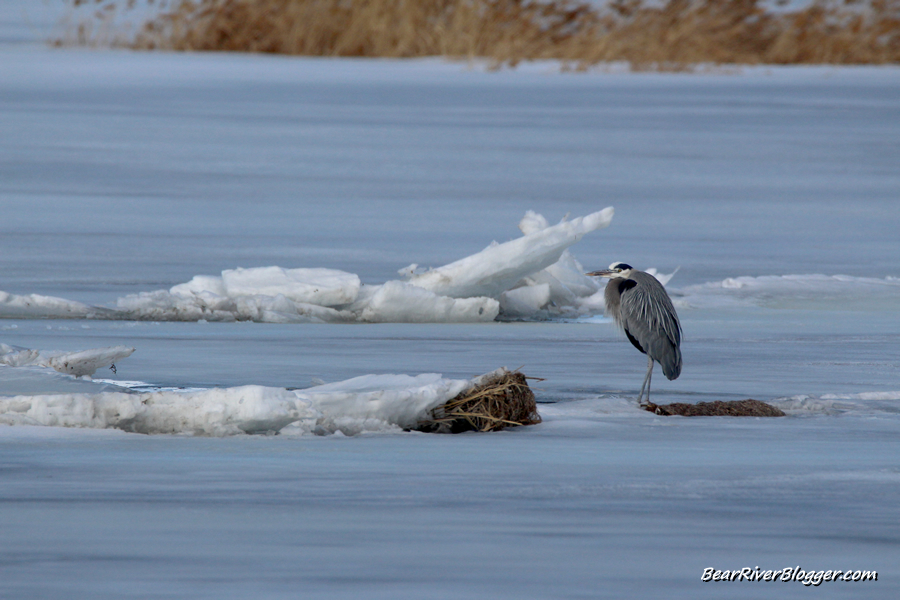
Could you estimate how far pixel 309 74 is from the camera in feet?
72.0

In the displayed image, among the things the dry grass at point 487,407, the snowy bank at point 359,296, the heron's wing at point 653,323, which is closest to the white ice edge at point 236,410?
the dry grass at point 487,407

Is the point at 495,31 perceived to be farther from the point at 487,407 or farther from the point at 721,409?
the point at 487,407

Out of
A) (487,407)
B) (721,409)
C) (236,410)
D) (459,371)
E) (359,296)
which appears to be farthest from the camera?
(359,296)

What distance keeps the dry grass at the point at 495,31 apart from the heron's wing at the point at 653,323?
1831 cm

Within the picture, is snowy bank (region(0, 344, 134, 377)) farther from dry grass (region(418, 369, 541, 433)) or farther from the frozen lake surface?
dry grass (region(418, 369, 541, 433))

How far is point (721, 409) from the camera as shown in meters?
4.79

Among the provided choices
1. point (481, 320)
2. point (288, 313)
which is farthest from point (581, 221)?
point (288, 313)

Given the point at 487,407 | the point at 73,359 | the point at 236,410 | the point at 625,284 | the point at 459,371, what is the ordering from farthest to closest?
the point at 459,371, the point at 625,284, the point at 73,359, the point at 487,407, the point at 236,410

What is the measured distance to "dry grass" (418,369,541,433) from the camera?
4449mm

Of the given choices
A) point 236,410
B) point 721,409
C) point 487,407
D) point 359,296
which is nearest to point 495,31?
point 359,296

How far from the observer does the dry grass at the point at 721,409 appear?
4.77 m

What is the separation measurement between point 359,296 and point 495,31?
1807cm

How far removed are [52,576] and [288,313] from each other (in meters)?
3.56

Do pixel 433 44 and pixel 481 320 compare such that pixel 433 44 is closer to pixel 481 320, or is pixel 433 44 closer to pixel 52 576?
pixel 481 320
